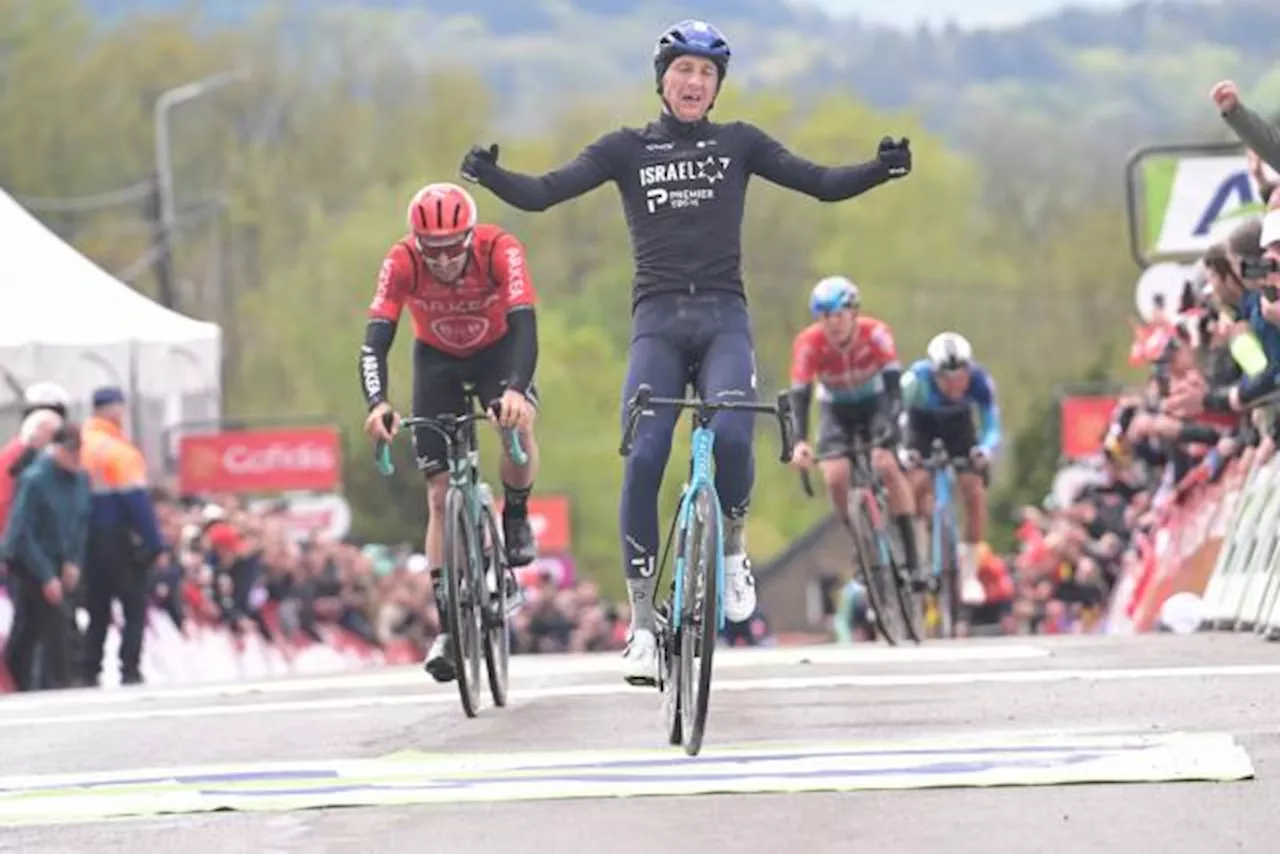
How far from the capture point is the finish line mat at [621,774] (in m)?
9.90

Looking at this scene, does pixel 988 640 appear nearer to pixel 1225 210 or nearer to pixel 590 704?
pixel 590 704

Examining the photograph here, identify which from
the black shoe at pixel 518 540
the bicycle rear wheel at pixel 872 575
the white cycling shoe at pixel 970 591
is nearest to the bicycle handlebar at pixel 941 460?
the white cycling shoe at pixel 970 591

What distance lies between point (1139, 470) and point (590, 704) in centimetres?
1575

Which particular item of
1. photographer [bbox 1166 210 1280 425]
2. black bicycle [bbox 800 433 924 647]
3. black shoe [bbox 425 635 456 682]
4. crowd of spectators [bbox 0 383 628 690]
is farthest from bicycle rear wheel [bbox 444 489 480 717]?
black bicycle [bbox 800 433 924 647]

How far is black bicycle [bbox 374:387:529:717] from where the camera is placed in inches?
529

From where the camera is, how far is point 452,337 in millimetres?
14508

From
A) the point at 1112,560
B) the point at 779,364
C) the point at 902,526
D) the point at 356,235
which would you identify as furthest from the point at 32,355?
the point at 779,364

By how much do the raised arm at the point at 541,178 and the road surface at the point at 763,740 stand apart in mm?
1783

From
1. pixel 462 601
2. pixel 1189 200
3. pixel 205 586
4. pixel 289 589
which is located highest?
pixel 1189 200

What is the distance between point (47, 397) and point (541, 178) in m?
10.2

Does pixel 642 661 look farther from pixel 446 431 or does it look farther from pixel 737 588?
pixel 446 431

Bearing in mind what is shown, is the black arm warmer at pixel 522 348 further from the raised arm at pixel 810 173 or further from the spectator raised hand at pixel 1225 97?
the spectator raised hand at pixel 1225 97

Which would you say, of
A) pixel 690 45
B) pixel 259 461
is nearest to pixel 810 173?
pixel 690 45

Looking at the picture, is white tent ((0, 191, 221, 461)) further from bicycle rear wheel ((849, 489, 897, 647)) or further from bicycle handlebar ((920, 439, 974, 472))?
bicycle rear wheel ((849, 489, 897, 647))
